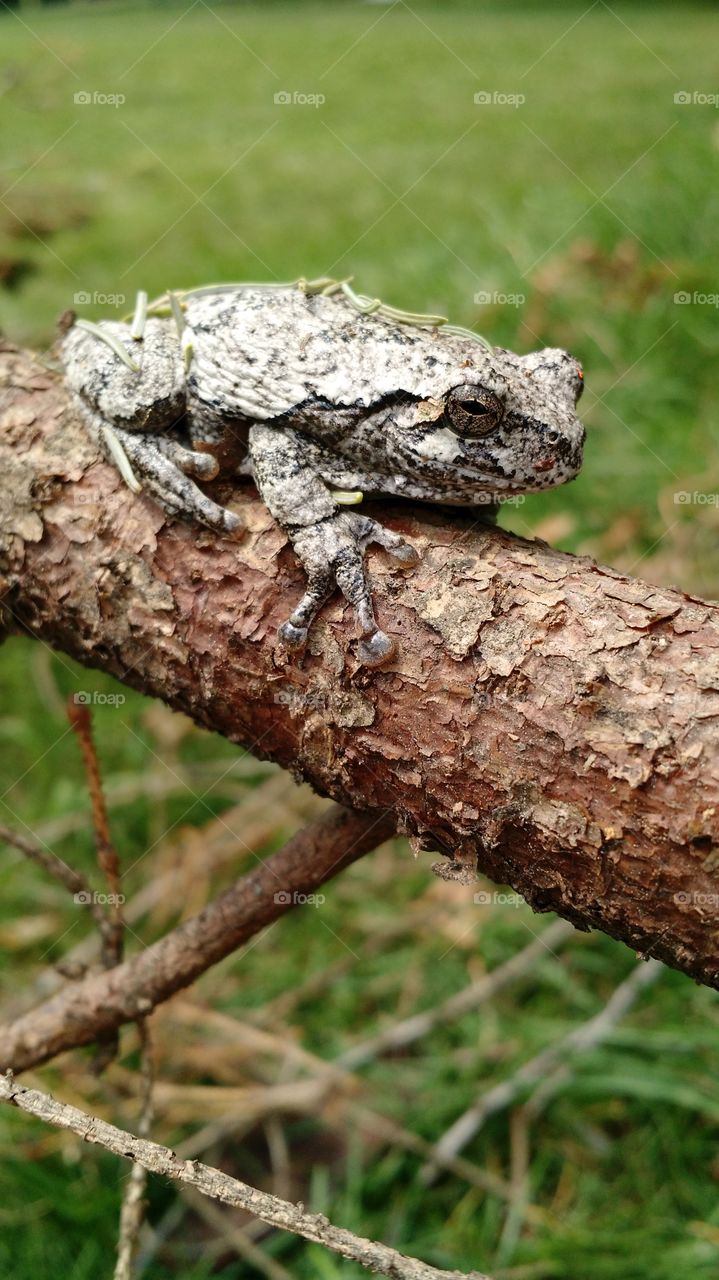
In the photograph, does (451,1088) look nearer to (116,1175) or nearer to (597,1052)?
(597,1052)

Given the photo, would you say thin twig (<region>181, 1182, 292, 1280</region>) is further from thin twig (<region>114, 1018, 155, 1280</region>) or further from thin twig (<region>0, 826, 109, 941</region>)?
thin twig (<region>0, 826, 109, 941</region>)

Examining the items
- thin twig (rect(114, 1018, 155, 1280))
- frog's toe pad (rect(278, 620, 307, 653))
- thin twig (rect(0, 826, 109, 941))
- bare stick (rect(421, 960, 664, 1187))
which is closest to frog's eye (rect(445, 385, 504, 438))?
frog's toe pad (rect(278, 620, 307, 653))

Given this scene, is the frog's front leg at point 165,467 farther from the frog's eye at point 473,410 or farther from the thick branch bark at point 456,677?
the frog's eye at point 473,410

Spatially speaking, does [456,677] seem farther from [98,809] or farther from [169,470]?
[98,809]

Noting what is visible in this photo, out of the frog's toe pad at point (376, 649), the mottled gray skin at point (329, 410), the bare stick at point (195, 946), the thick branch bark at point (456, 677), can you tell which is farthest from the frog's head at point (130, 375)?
the bare stick at point (195, 946)

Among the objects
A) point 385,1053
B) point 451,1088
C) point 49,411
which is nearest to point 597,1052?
point 451,1088
